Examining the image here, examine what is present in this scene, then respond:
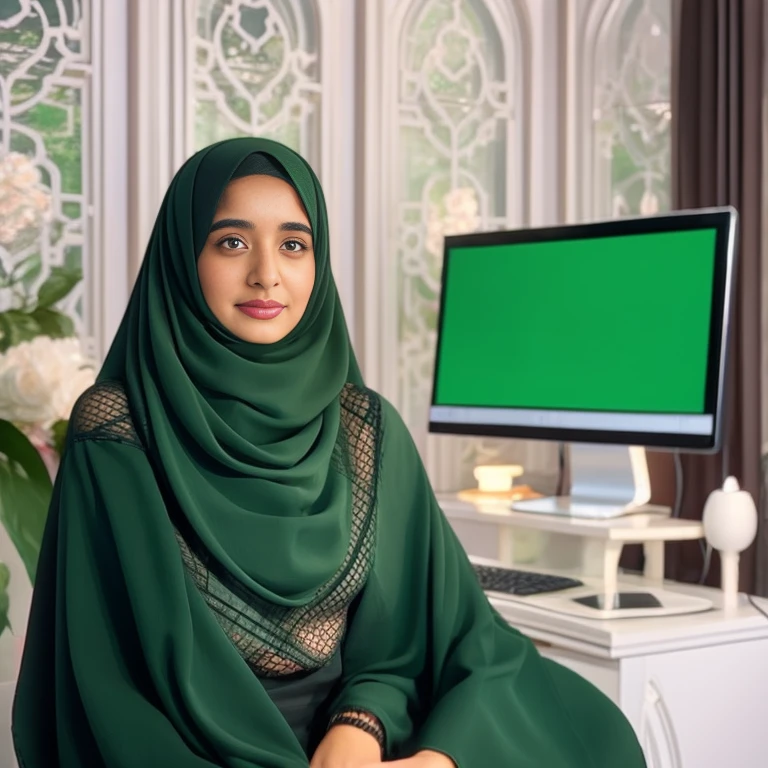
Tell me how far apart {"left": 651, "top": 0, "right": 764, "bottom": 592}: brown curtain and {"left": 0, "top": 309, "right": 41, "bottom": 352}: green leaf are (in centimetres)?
154

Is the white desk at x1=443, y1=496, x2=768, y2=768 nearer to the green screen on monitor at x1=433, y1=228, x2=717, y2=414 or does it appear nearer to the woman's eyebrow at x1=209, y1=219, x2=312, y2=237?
the green screen on monitor at x1=433, y1=228, x2=717, y2=414

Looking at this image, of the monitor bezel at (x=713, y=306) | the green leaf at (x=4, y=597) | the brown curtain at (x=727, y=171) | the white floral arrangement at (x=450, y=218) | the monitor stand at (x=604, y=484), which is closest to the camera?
the green leaf at (x=4, y=597)

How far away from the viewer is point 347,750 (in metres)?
1.27

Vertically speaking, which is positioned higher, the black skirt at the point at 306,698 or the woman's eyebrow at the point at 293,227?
the woman's eyebrow at the point at 293,227

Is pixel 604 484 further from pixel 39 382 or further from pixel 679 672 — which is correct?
pixel 39 382

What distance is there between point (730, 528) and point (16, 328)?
120 centimetres

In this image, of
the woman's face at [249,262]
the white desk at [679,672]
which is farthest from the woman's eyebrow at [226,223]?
the white desk at [679,672]

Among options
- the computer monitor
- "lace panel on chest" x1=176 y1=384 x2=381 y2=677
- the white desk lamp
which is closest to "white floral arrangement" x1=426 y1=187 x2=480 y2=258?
the computer monitor

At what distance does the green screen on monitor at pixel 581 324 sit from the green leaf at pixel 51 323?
1.02 meters

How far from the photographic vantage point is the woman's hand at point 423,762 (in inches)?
48.9

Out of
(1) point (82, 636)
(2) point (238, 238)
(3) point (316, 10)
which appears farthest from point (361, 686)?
(3) point (316, 10)

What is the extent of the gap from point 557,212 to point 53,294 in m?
1.75

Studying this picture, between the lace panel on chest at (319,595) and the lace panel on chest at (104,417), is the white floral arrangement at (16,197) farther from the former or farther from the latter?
the lace panel on chest at (319,595)

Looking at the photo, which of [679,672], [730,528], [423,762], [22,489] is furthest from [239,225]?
[730,528]
